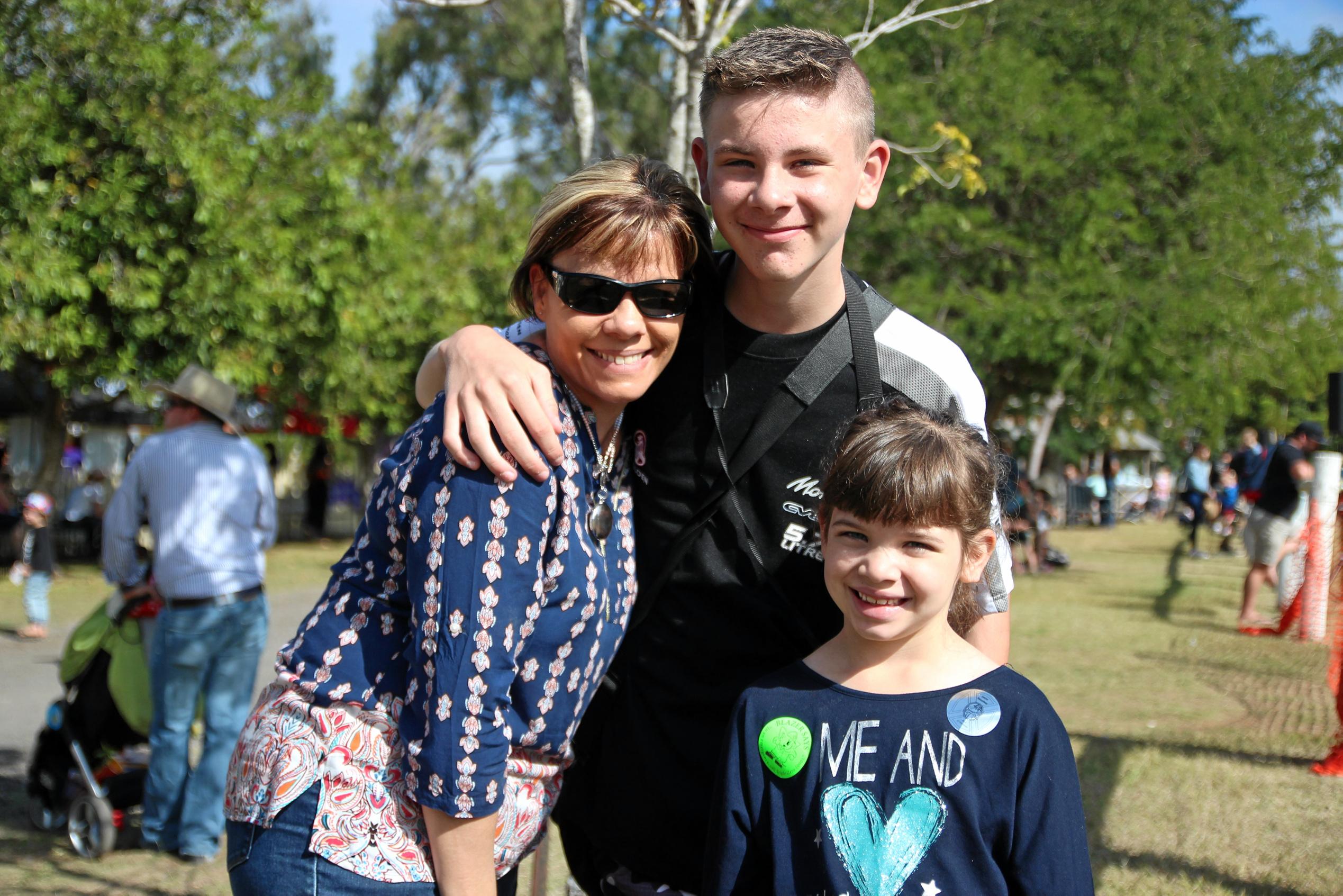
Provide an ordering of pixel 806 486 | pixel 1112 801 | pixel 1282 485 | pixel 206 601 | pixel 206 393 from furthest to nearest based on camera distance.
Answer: pixel 1282 485
pixel 1112 801
pixel 206 393
pixel 206 601
pixel 806 486

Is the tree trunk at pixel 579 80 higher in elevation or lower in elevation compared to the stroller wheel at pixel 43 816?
higher

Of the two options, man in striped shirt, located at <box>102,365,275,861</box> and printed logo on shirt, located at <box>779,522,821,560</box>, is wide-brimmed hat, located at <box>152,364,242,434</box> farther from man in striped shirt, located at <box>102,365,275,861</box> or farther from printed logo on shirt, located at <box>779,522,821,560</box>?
printed logo on shirt, located at <box>779,522,821,560</box>

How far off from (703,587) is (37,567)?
10063 mm

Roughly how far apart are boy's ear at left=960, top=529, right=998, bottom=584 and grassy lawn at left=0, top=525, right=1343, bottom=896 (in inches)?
133

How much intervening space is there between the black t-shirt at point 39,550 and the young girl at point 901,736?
10064 mm

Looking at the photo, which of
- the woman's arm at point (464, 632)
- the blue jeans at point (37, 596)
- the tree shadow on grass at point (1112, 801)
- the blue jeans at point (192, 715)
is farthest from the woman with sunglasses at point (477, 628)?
the blue jeans at point (37, 596)

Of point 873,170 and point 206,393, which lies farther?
point 206,393

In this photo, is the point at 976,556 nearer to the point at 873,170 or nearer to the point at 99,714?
the point at 873,170

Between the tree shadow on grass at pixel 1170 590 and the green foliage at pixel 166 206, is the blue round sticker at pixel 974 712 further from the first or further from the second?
the green foliage at pixel 166 206

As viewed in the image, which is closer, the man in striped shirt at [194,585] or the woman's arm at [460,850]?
the woman's arm at [460,850]

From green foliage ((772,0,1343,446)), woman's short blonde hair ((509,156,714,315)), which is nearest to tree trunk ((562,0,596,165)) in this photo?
woman's short blonde hair ((509,156,714,315))

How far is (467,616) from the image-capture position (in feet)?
5.39

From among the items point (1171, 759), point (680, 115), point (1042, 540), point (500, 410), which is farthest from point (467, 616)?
point (1042, 540)

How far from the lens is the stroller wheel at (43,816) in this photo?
5320mm
